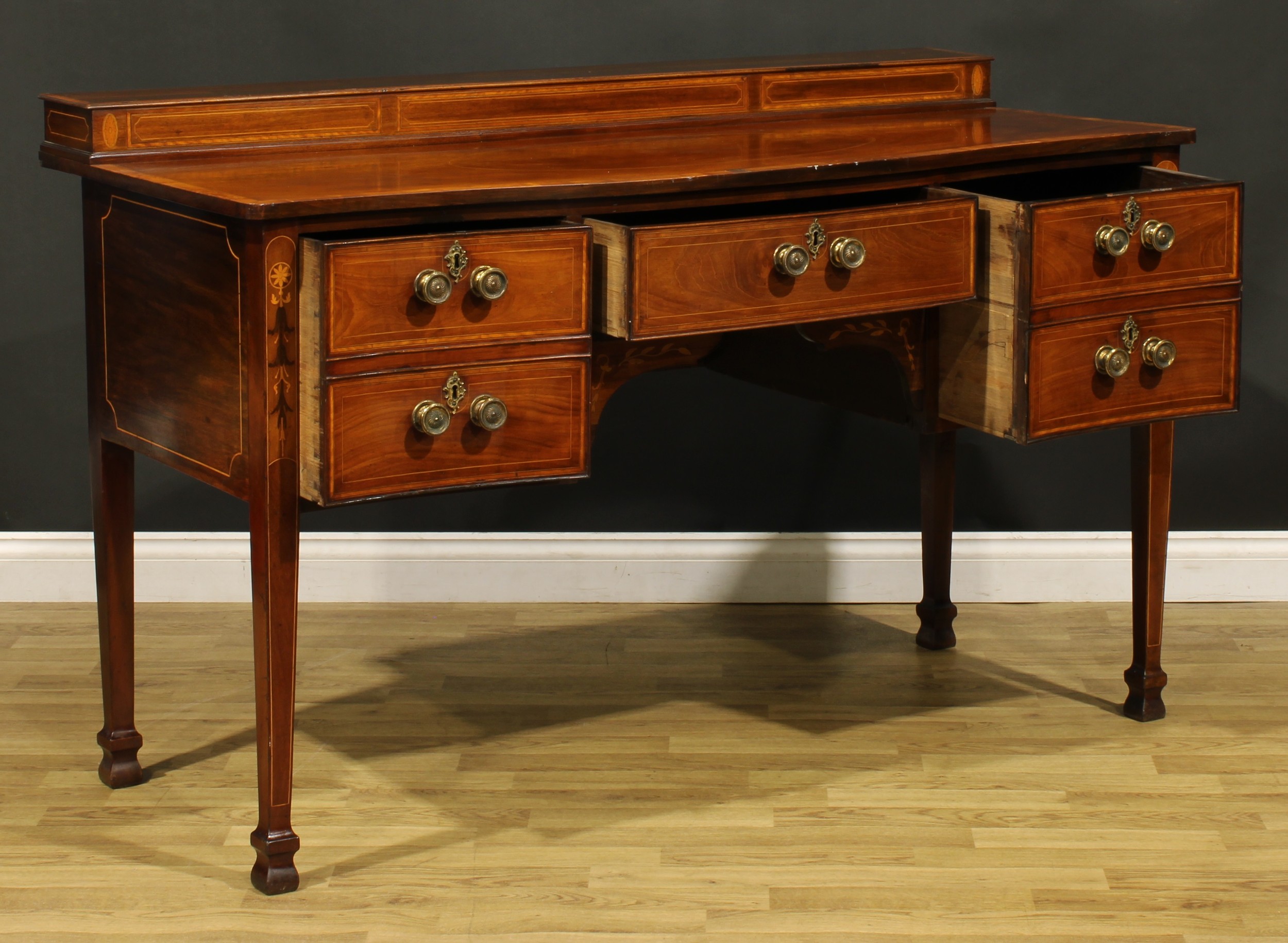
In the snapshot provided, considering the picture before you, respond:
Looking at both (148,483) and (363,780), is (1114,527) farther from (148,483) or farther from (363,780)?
(148,483)

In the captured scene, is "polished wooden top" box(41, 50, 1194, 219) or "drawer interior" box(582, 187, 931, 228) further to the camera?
"drawer interior" box(582, 187, 931, 228)

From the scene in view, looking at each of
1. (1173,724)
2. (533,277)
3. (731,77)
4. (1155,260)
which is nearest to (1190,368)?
(1155,260)

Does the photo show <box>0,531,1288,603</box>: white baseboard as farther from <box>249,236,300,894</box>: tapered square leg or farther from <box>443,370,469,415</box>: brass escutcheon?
<box>443,370,469,415</box>: brass escutcheon

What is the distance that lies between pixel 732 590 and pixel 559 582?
337 mm

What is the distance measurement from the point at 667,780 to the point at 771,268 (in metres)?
0.83

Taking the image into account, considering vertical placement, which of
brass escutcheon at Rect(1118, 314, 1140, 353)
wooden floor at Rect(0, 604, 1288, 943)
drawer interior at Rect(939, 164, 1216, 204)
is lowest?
wooden floor at Rect(0, 604, 1288, 943)

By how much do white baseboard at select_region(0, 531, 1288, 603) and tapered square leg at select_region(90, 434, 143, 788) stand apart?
2.58ft

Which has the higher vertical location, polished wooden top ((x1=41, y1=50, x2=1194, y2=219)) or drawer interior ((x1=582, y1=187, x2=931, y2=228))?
polished wooden top ((x1=41, y1=50, x2=1194, y2=219))

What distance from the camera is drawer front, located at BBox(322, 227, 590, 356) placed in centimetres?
216

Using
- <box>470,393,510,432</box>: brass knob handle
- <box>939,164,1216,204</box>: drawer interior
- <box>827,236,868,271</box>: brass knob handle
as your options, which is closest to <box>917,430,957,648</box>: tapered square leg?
<box>939,164,1216,204</box>: drawer interior

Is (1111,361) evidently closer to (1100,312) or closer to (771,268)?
(1100,312)

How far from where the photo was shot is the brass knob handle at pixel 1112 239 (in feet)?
8.46

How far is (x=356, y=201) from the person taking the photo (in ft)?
7.06

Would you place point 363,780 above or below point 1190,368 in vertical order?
below
